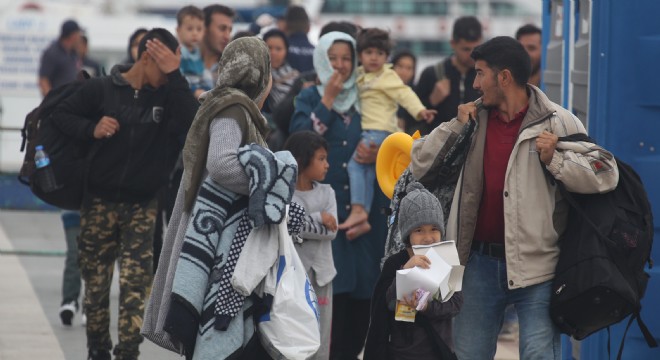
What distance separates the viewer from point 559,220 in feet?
19.1

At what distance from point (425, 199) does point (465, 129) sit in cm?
37

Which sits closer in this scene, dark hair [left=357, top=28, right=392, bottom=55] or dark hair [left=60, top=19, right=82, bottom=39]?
dark hair [left=357, top=28, right=392, bottom=55]

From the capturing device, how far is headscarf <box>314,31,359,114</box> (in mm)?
8031

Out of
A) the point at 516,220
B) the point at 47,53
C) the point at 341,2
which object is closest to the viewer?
the point at 516,220

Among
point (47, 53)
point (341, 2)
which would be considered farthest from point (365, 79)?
point (341, 2)

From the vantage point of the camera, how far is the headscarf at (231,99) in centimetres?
585

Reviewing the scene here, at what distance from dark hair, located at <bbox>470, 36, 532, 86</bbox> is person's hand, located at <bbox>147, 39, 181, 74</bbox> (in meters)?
2.14

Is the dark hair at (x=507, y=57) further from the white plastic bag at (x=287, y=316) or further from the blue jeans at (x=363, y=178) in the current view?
the blue jeans at (x=363, y=178)

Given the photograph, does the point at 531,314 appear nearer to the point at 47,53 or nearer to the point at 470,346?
the point at 470,346

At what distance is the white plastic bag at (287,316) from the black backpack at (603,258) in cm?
103

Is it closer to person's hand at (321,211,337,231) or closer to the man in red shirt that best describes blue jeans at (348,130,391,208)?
person's hand at (321,211,337,231)

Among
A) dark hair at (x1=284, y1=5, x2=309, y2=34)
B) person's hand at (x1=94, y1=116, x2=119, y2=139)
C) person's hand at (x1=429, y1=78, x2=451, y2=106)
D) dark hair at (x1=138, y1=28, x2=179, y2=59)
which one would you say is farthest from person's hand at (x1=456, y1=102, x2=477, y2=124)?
dark hair at (x1=284, y1=5, x2=309, y2=34)

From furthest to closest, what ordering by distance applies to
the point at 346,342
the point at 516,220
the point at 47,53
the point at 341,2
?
the point at 341,2 < the point at 47,53 < the point at 346,342 < the point at 516,220

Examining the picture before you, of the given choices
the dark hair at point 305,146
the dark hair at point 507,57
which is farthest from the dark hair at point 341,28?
the dark hair at point 507,57
